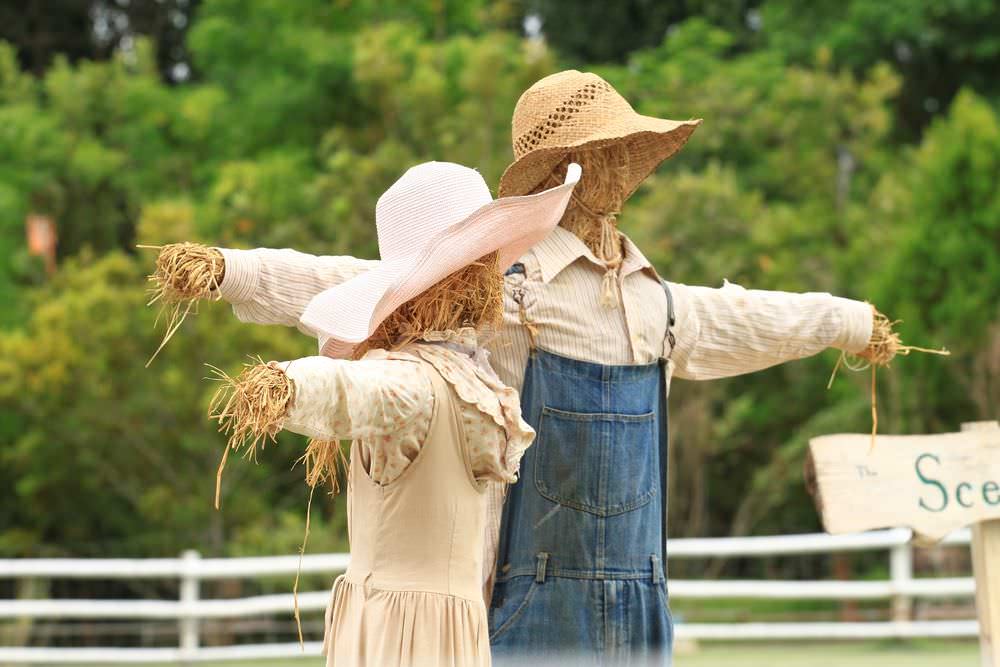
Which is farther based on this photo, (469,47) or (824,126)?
(824,126)

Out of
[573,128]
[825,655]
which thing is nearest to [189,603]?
[825,655]

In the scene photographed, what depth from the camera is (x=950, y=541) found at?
→ 6.44 metres

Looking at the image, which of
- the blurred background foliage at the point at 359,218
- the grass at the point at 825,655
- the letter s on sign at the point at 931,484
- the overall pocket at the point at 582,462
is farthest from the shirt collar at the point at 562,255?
the blurred background foliage at the point at 359,218

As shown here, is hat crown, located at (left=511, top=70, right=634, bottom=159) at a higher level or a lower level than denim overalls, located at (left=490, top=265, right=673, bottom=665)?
higher

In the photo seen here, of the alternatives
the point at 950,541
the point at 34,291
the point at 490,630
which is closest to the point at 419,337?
the point at 490,630

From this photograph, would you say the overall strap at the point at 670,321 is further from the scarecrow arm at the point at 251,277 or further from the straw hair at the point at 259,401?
the straw hair at the point at 259,401

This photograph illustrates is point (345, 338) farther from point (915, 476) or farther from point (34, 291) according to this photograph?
point (34, 291)

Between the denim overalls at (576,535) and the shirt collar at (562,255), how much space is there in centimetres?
18

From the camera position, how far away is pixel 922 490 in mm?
3434

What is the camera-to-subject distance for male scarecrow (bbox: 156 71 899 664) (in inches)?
114

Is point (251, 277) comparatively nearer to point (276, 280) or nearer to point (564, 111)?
point (276, 280)

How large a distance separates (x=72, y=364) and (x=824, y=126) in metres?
5.96

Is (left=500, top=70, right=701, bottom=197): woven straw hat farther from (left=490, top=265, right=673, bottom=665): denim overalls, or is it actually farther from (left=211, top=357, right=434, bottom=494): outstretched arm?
(left=211, top=357, right=434, bottom=494): outstretched arm

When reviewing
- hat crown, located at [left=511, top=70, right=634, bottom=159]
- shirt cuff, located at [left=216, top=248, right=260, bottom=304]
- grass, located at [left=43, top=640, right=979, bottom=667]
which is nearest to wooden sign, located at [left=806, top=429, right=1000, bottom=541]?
hat crown, located at [left=511, top=70, right=634, bottom=159]
